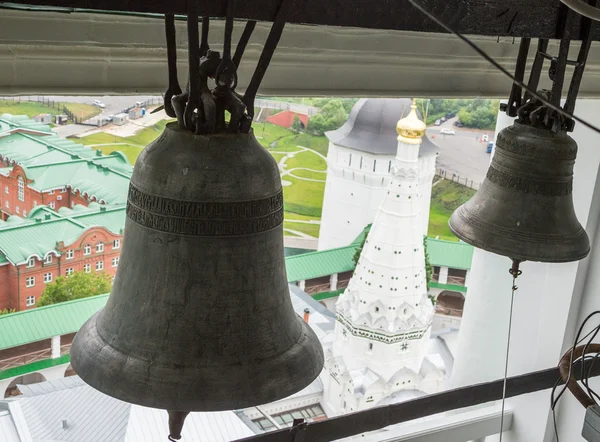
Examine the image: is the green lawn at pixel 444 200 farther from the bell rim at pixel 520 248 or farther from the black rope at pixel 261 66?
the black rope at pixel 261 66

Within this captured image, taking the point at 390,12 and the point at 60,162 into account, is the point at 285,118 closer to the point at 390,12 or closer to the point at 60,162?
the point at 60,162

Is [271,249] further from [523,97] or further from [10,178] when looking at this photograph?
[10,178]

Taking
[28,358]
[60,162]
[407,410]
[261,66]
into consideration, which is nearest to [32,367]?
[28,358]

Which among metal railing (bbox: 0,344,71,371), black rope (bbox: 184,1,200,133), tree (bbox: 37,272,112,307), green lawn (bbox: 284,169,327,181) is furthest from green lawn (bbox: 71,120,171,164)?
black rope (bbox: 184,1,200,133)

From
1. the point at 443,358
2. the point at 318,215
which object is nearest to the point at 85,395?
the point at 318,215

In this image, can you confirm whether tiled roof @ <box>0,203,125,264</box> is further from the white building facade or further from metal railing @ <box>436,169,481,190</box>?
metal railing @ <box>436,169,481,190</box>
